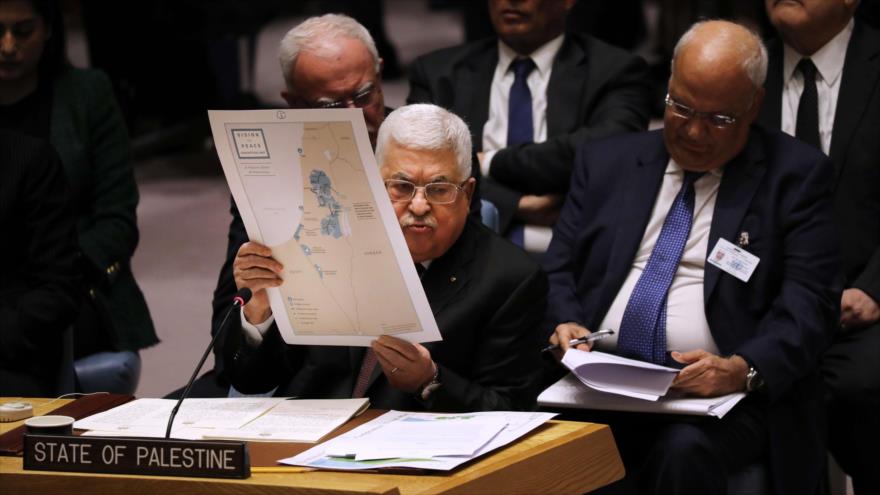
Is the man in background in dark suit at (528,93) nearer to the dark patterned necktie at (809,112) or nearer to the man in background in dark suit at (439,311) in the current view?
the dark patterned necktie at (809,112)

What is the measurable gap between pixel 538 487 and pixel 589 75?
2.29 m

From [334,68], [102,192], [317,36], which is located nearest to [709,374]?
Result: [334,68]

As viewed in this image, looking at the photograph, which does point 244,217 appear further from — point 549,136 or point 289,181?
point 549,136

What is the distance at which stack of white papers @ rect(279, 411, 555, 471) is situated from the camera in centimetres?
236

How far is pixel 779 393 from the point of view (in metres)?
3.42

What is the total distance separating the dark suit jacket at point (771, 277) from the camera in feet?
11.4

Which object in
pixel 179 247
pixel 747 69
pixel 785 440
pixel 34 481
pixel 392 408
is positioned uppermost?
pixel 747 69

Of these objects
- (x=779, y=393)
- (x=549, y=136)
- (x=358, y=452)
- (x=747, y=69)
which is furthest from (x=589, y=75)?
(x=358, y=452)

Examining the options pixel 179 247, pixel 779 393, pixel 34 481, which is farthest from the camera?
pixel 179 247

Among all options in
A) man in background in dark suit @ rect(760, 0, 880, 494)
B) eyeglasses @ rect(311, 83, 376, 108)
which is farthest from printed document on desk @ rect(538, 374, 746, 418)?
eyeglasses @ rect(311, 83, 376, 108)

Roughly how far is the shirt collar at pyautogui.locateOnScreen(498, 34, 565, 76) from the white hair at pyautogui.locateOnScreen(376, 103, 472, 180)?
4.79ft

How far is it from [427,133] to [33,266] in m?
1.38

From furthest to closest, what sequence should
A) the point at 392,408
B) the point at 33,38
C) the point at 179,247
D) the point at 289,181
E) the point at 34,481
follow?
the point at 179,247
the point at 33,38
the point at 392,408
the point at 289,181
the point at 34,481

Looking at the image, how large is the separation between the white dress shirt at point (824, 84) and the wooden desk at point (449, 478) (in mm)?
1808
